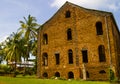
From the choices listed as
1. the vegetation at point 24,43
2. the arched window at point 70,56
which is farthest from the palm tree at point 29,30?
the arched window at point 70,56

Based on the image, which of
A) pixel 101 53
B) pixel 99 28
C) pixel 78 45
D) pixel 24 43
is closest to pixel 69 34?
pixel 78 45

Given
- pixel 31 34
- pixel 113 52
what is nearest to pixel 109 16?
pixel 113 52

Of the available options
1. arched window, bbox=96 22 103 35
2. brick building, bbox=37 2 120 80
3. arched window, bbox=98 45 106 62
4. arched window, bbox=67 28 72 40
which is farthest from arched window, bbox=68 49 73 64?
arched window, bbox=96 22 103 35

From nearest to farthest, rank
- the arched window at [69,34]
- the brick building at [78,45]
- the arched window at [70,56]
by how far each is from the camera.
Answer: the brick building at [78,45]
the arched window at [70,56]
the arched window at [69,34]

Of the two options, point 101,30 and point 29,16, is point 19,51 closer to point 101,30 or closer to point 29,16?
point 29,16

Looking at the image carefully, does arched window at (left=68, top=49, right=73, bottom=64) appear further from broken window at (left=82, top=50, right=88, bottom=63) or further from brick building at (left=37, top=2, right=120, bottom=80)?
broken window at (left=82, top=50, right=88, bottom=63)

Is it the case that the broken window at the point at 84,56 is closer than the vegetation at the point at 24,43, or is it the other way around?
the broken window at the point at 84,56

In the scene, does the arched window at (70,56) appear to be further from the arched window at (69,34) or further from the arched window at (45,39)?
the arched window at (45,39)

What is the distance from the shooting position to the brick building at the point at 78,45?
32.2 metres

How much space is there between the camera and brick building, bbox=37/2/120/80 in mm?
32156

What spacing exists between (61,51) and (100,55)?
22.0 ft

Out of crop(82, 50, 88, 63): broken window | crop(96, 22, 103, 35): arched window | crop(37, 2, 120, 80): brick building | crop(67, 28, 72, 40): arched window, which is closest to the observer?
crop(37, 2, 120, 80): brick building

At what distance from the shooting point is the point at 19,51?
53.5 metres

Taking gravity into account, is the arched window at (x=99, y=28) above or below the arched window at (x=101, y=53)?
above
